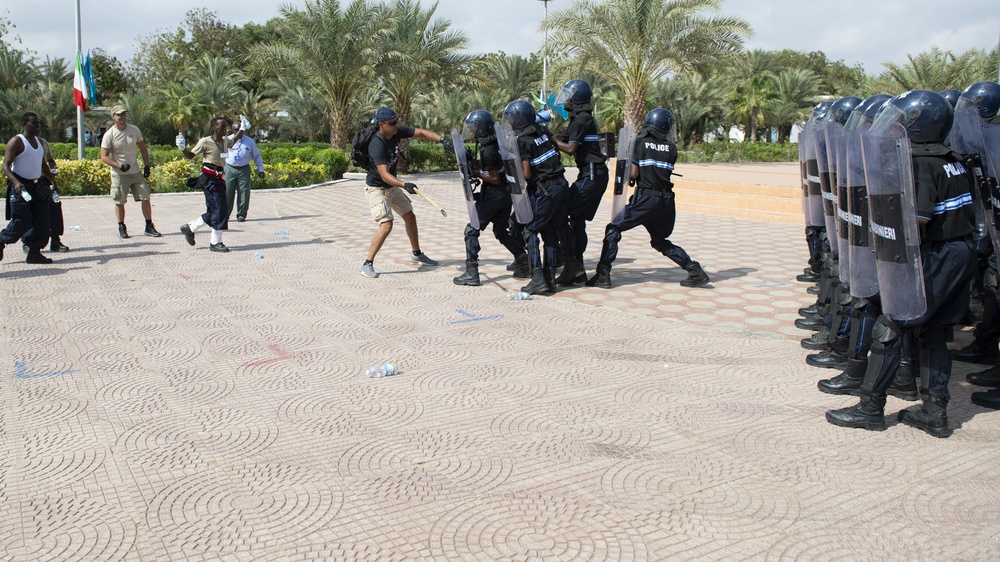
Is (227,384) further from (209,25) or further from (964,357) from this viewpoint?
(209,25)

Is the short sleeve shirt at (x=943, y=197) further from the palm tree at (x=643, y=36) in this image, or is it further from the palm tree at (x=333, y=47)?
the palm tree at (x=333, y=47)

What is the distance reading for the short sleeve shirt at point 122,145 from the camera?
10.6 meters

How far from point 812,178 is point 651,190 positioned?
4.86 feet

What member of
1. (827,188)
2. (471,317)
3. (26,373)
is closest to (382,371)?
(471,317)

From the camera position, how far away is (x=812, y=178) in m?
6.77

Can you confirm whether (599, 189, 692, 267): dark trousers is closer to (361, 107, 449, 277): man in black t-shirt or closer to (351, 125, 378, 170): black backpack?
(361, 107, 449, 277): man in black t-shirt

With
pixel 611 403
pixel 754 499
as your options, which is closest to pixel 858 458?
pixel 754 499

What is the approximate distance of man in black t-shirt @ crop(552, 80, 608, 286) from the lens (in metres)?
7.77

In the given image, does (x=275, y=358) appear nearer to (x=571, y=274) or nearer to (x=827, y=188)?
(x=571, y=274)

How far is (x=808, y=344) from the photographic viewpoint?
19.3 ft

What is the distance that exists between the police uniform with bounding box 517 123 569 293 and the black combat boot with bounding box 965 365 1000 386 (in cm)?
368

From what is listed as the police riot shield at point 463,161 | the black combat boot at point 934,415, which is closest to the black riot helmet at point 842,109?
the black combat boot at point 934,415

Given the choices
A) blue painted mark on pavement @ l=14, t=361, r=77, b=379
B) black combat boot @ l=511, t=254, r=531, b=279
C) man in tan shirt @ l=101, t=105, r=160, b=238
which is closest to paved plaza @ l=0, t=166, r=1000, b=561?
blue painted mark on pavement @ l=14, t=361, r=77, b=379

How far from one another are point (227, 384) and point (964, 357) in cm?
488
